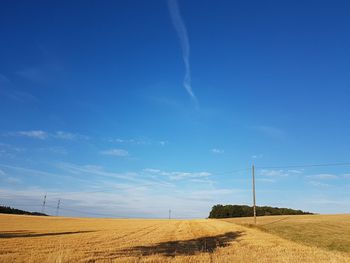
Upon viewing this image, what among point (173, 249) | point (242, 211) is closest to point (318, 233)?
point (173, 249)

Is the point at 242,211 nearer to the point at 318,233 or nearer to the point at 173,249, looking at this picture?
the point at 318,233

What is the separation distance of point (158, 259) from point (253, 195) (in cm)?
4342

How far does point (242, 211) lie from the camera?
15688cm

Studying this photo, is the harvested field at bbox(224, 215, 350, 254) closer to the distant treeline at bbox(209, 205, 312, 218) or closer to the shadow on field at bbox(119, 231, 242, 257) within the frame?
the shadow on field at bbox(119, 231, 242, 257)

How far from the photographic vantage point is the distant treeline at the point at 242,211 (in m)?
157

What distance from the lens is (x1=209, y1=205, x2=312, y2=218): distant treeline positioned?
15659cm

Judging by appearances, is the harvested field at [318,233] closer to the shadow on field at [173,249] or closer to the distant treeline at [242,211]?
the shadow on field at [173,249]

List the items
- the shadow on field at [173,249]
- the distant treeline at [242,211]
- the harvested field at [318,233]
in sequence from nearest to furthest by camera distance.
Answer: the shadow on field at [173,249]
the harvested field at [318,233]
the distant treeline at [242,211]

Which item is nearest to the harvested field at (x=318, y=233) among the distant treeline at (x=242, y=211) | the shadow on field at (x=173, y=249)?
Answer: the shadow on field at (x=173, y=249)

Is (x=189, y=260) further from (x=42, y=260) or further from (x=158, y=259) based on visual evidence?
(x=42, y=260)

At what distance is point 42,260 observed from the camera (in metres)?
17.0

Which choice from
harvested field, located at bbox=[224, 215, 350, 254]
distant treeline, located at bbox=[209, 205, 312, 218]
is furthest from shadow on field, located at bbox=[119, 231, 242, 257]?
distant treeline, located at bbox=[209, 205, 312, 218]

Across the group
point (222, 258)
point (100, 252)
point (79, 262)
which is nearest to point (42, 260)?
point (79, 262)

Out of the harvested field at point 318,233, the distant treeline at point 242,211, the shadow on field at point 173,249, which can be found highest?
the distant treeline at point 242,211
